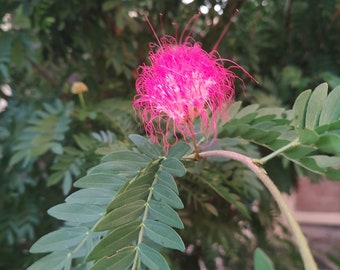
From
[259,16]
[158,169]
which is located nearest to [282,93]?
[259,16]

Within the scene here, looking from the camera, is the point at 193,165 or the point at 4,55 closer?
the point at 193,165

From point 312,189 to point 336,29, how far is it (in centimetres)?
141

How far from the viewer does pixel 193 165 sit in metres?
0.55

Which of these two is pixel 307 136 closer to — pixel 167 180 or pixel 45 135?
pixel 167 180

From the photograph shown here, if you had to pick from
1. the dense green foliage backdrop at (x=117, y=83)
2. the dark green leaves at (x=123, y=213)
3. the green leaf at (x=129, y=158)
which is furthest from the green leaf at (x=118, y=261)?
the dense green foliage backdrop at (x=117, y=83)

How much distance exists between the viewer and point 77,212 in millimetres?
405

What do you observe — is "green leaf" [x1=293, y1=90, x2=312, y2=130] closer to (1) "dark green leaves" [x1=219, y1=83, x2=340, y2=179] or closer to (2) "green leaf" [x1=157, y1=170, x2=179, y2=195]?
(1) "dark green leaves" [x1=219, y1=83, x2=340, y2=179]

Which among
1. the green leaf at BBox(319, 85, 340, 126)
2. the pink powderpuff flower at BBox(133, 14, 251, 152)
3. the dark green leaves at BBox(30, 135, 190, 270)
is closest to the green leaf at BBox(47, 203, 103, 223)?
the dark green leaves at BBox(30, 135, 190, 270)

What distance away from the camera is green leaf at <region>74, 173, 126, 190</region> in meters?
0.40

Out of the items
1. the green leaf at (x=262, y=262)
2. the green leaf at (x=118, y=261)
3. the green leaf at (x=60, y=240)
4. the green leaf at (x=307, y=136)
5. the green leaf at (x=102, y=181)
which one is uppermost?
the green leaf at (x=307, y=136)

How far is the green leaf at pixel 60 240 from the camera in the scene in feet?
1.27

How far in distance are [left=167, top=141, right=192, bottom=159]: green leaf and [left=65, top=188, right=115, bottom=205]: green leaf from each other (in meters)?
0.07

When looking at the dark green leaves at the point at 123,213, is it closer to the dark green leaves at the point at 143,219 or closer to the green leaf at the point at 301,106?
the dark green leaves at the point at 143,219

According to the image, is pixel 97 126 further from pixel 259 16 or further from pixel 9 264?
pixel 259 16
